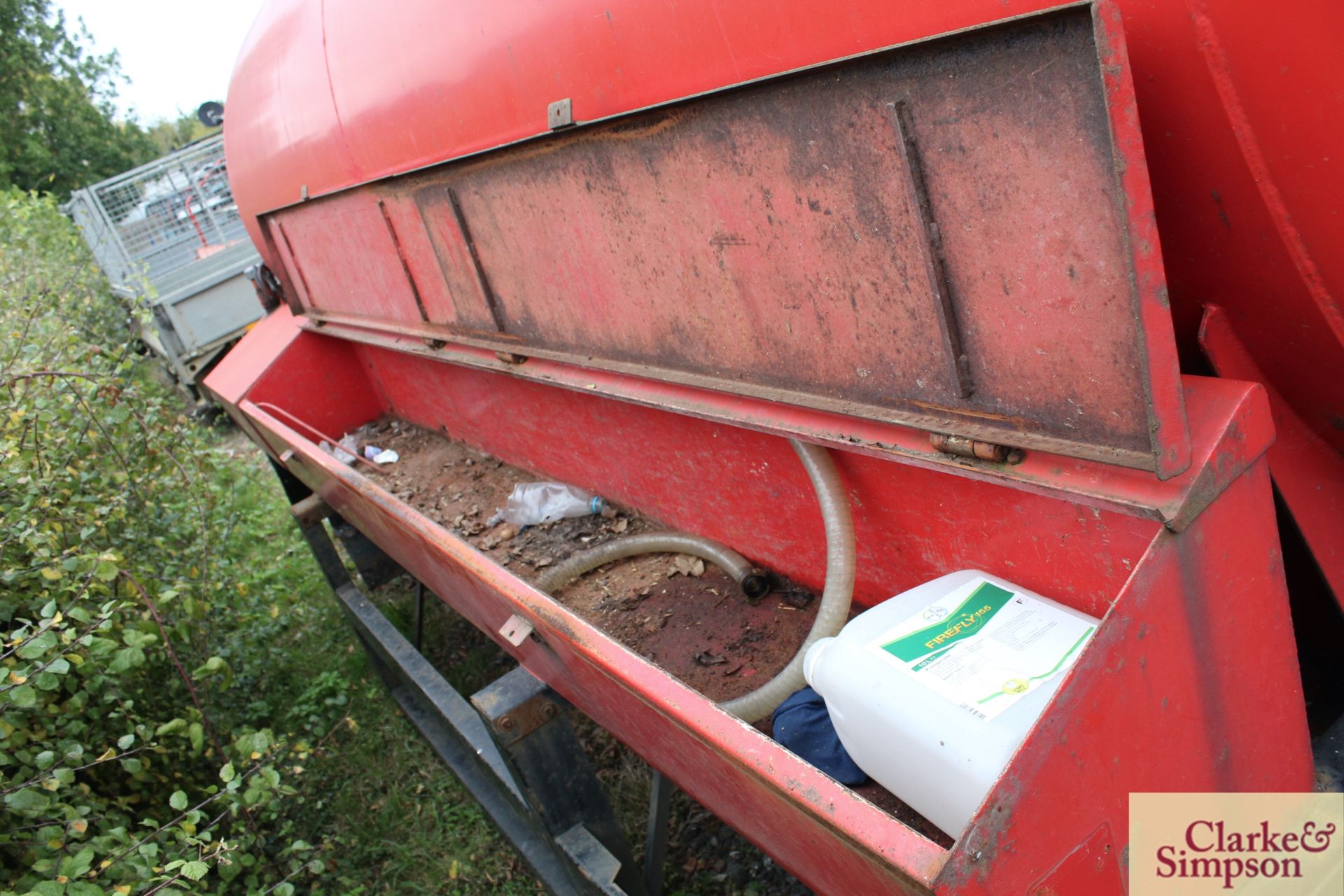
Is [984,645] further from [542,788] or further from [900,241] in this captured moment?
[542,788]

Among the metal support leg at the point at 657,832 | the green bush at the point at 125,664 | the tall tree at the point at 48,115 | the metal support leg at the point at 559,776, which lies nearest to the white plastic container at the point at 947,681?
the metal support leg at the point at 559,776

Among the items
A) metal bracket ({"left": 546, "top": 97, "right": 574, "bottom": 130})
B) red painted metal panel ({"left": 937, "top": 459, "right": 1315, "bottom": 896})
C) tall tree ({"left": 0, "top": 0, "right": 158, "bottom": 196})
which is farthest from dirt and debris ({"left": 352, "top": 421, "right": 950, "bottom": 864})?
tall tree ({"left": 0, "top": 0, "right": 158, "bottom": 196})

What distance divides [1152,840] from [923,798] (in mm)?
329

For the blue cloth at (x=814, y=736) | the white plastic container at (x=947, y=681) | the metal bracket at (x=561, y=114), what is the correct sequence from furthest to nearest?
1. the metal bracket at (x=561, y=114)
2. the blue cloth at (x=814, y=736)
3. the white plastic container at (x=947, y=681)

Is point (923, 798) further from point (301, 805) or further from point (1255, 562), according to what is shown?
point (301, 805)

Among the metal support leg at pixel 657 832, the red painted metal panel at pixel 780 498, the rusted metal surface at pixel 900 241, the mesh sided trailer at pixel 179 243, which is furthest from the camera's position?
the mesh sided trailer at pixel 179 243

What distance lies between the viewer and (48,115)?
2112cm

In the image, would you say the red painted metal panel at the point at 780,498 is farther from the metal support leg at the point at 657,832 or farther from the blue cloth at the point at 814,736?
the metal support leg at the point at 657,832

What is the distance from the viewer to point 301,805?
3277 millimetres

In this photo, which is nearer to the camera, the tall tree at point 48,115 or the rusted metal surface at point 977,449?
the rusted metal surface at point 977,449

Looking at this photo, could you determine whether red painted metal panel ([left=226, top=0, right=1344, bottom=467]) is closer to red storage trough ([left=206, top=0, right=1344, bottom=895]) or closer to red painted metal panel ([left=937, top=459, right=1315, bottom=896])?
red storage trough ([left=206, top=0, right=1344, bottom=895])

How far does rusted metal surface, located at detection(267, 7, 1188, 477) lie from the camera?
1.16 metres

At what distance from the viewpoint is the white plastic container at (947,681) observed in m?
1.30

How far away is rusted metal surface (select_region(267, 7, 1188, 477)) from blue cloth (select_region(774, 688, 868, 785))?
24.0 inches
